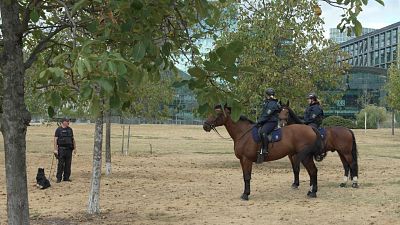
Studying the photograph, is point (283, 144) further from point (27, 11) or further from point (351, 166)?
point (27, 11)

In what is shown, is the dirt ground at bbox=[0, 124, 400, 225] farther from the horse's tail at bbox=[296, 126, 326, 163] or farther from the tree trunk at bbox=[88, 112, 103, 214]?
the horse's tail at bbox=[296, 126, 326, 163]

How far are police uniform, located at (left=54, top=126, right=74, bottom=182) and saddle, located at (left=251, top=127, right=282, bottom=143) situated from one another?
→ 5.80 meters

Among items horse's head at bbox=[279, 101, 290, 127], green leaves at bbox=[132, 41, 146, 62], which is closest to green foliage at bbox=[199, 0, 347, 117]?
horse's head at bbox=[279, 101, 290, 127]

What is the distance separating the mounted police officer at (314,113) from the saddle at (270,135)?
1.99 m

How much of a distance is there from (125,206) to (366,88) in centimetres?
9517

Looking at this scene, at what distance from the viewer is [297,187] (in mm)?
13625

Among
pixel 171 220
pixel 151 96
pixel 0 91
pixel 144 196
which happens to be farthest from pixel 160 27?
pixel 151 96

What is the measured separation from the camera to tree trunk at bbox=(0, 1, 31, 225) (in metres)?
4.52

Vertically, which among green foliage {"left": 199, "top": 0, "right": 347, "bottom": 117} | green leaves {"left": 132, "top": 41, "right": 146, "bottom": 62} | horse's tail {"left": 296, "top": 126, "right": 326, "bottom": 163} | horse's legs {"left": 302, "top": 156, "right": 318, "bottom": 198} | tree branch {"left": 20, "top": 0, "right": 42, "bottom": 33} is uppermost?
green foliage {"left": 199, "top": 0, "right": 347, "bottom": 117}

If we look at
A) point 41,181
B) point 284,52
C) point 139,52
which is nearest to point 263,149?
point 41,181

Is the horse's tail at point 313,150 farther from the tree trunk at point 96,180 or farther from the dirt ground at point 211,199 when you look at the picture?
the tree trunk at point 96,180

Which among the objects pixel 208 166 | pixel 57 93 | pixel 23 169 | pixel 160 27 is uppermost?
pixel 160 27

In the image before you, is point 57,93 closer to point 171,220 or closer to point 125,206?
point 171,220

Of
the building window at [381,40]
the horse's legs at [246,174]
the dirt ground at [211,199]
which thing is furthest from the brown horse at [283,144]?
the building window at [381,40]
